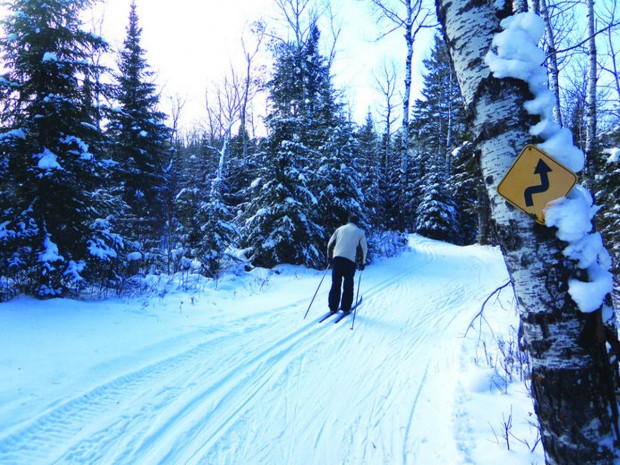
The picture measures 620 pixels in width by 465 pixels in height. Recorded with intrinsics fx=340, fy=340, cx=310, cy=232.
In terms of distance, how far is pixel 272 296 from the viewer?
26.1 feet

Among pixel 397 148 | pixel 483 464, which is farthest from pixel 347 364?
pixel 397 148

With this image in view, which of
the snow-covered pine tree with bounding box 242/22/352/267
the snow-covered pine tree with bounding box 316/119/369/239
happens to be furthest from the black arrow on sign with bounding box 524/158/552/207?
the snow-covered pine tree with bounding box 316/119/369/239

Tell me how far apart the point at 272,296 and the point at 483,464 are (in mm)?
5917

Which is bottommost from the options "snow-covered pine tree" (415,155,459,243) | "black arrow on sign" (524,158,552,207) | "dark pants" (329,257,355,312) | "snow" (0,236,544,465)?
"snow" (0,236,544,465)

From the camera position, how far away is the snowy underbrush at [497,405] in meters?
2.49

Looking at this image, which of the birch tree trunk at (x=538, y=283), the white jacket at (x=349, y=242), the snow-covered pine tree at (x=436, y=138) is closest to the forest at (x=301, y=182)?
the birch tree trunk at (x=538, y=283)

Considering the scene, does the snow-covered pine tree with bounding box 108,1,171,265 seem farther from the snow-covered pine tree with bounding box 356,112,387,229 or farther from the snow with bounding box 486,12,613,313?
the snow with bounding box 486,12,613,313

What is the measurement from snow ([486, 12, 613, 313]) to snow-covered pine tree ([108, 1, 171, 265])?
15.5m

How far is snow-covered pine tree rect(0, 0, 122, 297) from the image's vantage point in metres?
6.01

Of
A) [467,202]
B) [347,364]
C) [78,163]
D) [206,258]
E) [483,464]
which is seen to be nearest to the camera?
[483,464]

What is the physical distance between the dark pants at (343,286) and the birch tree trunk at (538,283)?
453cm

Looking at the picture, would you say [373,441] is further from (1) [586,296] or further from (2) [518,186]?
(2) [518,186]

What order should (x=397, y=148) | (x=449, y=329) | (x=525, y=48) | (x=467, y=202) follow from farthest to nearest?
(x=397, y=148) → (x=467, y=202) → (x=449, y=329) → (x=525, y=48)

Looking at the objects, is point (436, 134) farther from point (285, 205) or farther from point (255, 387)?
point (255, 387)
